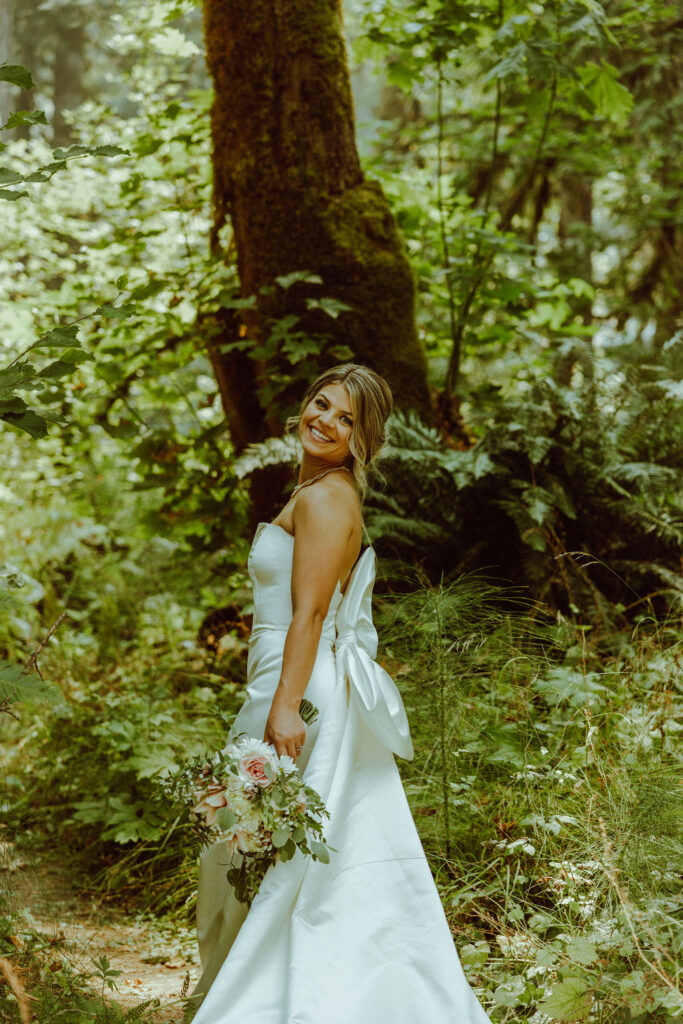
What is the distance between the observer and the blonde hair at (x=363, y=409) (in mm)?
2684

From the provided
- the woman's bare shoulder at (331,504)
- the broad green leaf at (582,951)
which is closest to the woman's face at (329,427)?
the woman's bare shoulder at (331,504)

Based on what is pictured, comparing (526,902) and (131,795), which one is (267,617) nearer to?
(526,902)

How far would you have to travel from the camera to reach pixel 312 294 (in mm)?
4844

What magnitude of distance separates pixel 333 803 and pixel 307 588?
0.63m

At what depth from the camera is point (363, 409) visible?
269cm

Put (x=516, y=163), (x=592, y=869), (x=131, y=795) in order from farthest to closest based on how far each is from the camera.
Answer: (x=516, y=163), (x=131, y=795), (x=592, y=869)

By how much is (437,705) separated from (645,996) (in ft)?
4.19

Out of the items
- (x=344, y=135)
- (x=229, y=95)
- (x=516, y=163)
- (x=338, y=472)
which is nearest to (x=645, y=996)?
(x=338, y=472)

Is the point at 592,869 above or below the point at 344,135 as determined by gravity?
below

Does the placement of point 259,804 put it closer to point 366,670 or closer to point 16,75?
point 366,670

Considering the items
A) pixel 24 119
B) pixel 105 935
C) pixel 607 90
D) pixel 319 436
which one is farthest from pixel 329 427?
pixel 607 90

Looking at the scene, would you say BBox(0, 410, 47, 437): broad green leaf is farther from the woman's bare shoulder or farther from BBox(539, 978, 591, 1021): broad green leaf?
BBox(539, 978, 591, 1021): broad green leaf

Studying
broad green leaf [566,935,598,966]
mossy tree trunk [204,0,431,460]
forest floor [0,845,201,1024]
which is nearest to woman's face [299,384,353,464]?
broad green leaf [566,935,598,966]

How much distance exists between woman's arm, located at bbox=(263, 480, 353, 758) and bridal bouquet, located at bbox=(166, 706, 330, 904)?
0.10 m
